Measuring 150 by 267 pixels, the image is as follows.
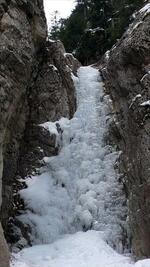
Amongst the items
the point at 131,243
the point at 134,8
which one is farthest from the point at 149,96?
the point at 134,8

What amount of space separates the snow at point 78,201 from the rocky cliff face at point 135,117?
60 centimetres

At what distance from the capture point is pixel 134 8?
2484 centimetres

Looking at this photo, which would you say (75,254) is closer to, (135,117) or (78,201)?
(78,201)

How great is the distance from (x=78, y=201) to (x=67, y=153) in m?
2.34

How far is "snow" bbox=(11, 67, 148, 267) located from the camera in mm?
13039

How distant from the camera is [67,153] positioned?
17328 mm

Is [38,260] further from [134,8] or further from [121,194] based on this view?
[134,8]

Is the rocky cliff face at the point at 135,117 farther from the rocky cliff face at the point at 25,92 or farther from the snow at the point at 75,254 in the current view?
the rocky cliff face at the point at 25,92

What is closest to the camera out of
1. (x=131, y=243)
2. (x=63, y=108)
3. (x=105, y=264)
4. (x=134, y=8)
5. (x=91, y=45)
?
(x=105, y=264)

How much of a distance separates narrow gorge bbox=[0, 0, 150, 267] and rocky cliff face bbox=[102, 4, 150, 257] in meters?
0.03

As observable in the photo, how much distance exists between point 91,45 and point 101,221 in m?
14.5

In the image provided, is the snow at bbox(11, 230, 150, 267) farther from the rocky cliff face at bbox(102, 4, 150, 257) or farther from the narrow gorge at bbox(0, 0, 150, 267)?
the rocky cliff face at bbox(102, 4, 150, 257)

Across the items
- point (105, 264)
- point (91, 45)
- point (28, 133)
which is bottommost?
point (105, 264)

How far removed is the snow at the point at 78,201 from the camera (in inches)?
513
